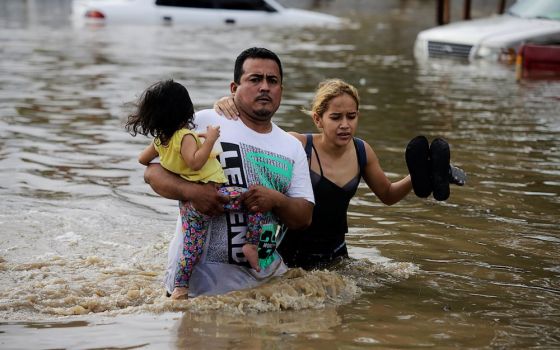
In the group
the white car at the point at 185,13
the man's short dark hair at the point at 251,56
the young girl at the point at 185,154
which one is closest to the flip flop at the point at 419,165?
the man's short dark hair at the point at 251,56

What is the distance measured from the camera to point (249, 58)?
19.3 feet

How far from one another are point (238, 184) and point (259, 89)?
54 cm

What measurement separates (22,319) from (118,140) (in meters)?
6.31

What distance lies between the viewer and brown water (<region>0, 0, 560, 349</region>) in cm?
553

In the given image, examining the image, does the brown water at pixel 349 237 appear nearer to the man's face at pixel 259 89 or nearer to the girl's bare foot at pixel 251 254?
the girl's bare foot at pixel 251 254

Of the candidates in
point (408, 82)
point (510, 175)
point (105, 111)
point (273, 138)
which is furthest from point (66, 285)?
point (408, 82)

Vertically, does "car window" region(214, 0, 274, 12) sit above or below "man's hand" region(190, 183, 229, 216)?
above

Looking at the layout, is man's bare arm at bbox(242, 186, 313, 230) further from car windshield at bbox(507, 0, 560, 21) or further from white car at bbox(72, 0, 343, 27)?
white car at bbox(72, 0, 343, 27)

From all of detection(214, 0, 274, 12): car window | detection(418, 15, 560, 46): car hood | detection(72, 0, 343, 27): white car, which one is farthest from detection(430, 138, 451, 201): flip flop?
detection(214, 0, 274, 12): car window

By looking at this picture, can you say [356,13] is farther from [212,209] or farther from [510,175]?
[212,209]

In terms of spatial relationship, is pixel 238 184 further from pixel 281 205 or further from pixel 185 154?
pixel 185 154

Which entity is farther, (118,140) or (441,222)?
(118,140)

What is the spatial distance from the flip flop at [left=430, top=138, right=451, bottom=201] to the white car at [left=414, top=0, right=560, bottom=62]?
12712mm

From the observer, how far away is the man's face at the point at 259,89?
19.1 ft
